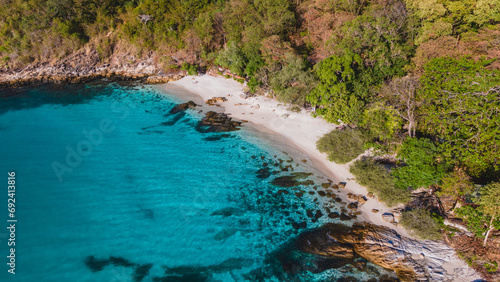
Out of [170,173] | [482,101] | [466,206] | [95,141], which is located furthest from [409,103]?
[95,141]

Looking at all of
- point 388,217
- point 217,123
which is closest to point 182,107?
point 217,123

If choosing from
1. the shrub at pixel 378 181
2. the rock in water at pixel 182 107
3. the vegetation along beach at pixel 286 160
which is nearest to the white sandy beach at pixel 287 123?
the vegetation along beach at pixel 286 160

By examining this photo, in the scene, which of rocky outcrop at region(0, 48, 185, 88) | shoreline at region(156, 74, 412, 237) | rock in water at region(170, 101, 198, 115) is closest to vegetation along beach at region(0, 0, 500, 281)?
shoreline at region(156, 74, 412, 237)

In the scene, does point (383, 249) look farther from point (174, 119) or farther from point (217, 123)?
point (174, 119)

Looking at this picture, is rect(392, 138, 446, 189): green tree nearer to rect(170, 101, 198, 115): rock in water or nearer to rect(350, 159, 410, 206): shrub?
rect(350, 159, 410, 206): shrub

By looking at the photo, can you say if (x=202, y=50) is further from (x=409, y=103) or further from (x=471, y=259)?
(x=471, y=259)
